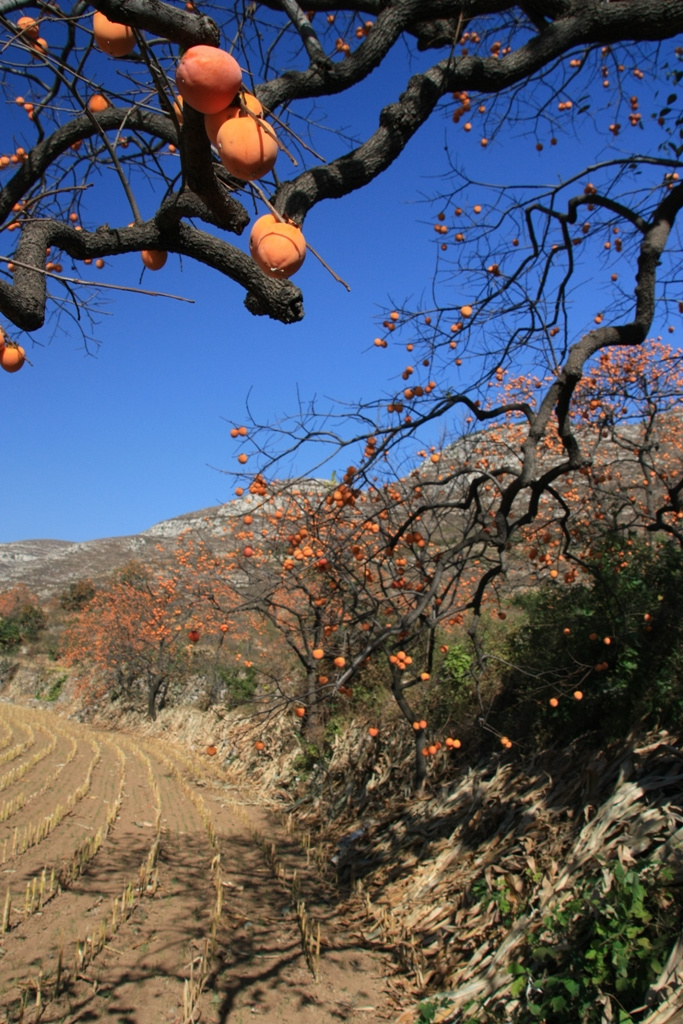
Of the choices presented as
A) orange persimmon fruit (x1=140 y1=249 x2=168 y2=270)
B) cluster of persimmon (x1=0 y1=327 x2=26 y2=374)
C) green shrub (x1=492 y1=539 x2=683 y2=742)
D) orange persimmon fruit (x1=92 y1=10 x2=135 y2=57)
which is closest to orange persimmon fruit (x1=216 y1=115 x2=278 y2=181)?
orange persimmon fruit (x1=92 y1=10 x2=135 y2=57)

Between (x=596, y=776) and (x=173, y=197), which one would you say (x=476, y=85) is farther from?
(x=596, y=776)

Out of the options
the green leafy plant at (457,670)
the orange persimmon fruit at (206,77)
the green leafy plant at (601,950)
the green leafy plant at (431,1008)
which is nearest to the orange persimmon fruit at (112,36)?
the orange persimmon fruit at (206,77)

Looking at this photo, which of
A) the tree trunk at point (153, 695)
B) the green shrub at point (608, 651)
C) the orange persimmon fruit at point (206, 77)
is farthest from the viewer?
the tree trunk at point (153, 695)

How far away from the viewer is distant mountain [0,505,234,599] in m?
34.7

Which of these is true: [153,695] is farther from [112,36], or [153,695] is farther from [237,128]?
[237,128]

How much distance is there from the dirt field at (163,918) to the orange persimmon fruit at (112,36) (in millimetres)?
4736

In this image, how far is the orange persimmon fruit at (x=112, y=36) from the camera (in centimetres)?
151

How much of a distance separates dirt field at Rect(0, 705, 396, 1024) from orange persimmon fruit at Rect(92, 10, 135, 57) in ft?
15.5

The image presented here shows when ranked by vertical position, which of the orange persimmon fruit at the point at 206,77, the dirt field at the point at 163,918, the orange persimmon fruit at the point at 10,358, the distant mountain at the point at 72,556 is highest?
the distant mountain at the point at 72,556

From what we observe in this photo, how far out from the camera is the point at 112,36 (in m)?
1.51

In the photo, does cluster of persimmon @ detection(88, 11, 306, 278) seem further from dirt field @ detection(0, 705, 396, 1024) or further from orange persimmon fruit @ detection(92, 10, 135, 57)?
dirt field @ detection(0, 705, 396, 1024)

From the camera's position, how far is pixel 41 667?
25.5 meters

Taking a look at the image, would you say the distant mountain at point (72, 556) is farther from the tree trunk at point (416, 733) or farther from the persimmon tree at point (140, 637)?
the tree trunk at point (416, 733)

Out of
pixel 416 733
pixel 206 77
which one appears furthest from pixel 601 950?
pixel 206 77
